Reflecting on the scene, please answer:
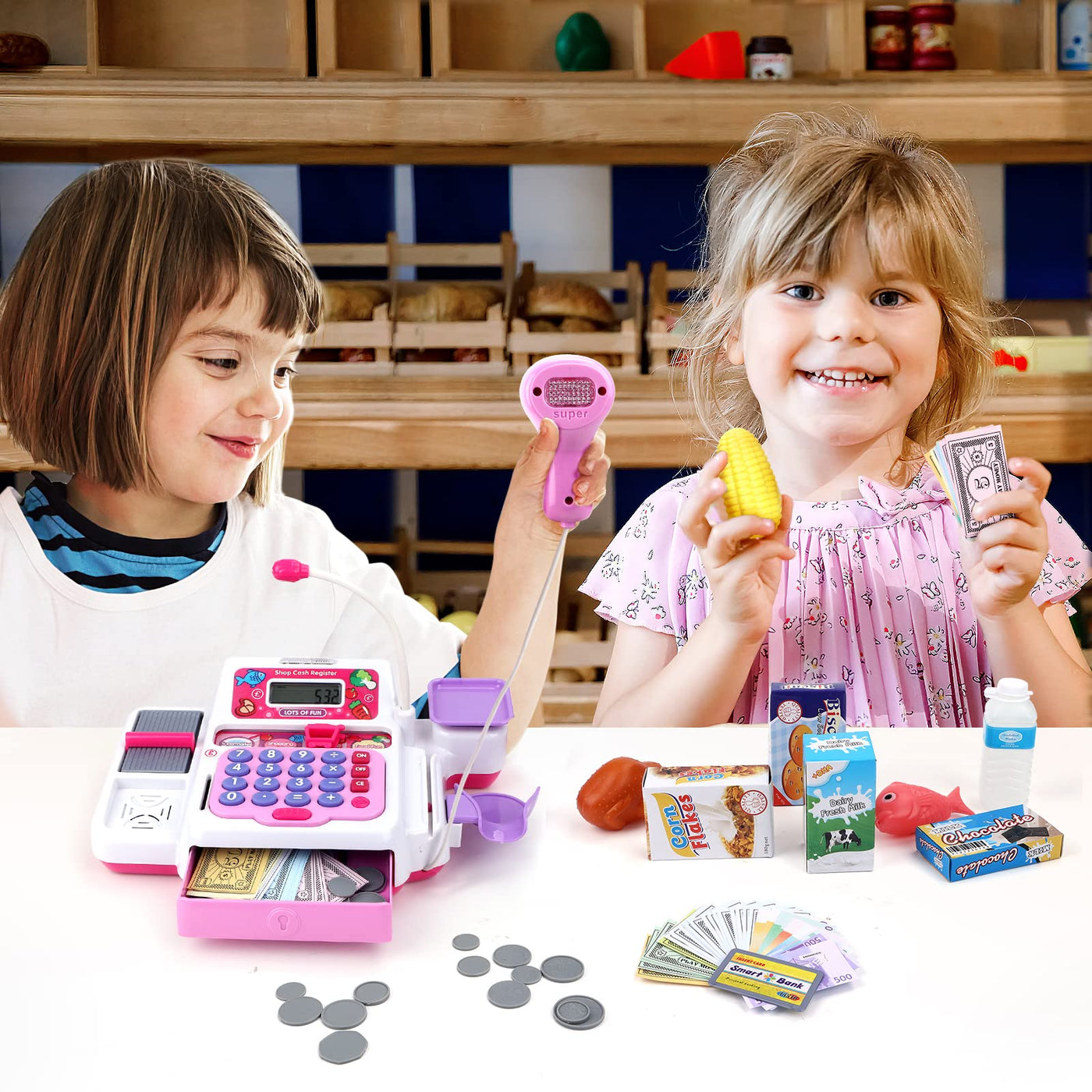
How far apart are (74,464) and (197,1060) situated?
2.76 ft

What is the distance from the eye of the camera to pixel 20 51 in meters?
2.04

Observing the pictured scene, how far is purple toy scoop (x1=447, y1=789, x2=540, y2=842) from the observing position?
75cm

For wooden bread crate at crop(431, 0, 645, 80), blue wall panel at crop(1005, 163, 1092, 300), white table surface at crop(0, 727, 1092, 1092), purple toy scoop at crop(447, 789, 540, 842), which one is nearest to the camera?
white table surface at crop(0, 727, 1092, 1092)

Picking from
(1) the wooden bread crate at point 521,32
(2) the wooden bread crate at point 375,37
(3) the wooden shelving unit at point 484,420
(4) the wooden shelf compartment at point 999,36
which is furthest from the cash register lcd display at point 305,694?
(4) the wooden shelf compartment at point 999,36

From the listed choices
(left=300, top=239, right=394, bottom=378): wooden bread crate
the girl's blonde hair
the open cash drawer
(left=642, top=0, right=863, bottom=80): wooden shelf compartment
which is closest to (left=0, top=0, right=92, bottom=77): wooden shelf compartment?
(left=300, top=239, right=394, bottom=378): wooden bread crate

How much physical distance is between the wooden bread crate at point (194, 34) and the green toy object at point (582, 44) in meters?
0.52

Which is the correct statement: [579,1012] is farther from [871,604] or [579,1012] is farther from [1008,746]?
[871,604]

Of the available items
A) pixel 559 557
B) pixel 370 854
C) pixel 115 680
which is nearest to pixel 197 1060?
pixel 370 854

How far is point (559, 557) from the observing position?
1037mm

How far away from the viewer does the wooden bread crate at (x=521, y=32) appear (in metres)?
2.24

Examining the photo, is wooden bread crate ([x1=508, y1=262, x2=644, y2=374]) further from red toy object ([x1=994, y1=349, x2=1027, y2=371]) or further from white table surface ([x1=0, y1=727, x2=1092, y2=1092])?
white table surface ([x1=0, y1=727, x2=1092, y2=1092])

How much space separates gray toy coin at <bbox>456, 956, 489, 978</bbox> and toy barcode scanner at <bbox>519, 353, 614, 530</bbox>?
43 centimetres

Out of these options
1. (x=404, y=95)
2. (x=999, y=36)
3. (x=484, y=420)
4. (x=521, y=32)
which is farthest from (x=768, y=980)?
(x=999, y=36)

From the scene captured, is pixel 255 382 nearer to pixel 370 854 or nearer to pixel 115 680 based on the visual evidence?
pixel 115 680
